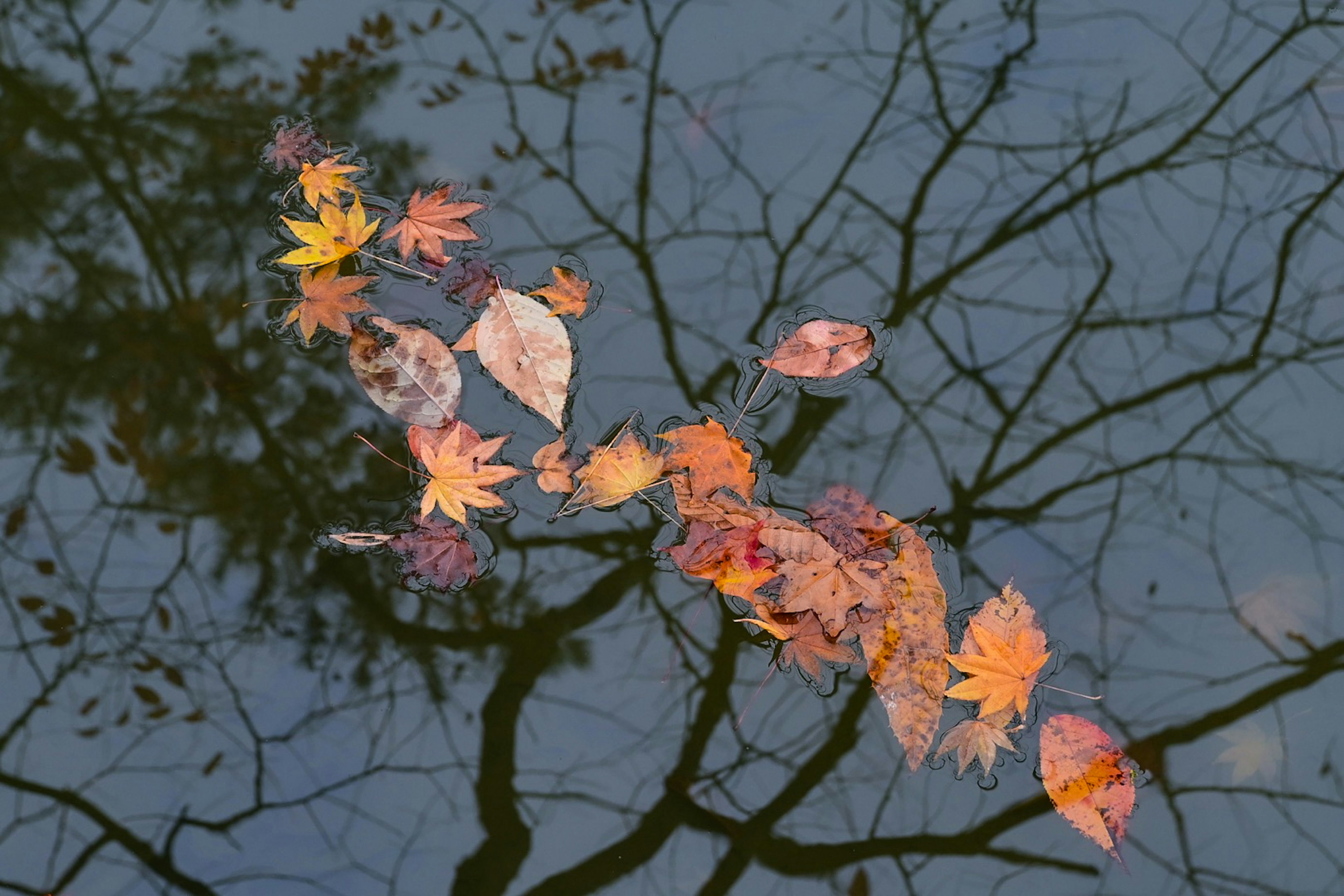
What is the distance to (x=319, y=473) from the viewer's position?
1.41 m

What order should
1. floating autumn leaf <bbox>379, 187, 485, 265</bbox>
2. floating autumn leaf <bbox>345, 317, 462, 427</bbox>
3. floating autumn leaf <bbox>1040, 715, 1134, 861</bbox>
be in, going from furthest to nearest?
1. floating autumn leaf <bbox>379, 187, 485, 265</bbox>
2. floating autumn leaf <bbox>345, 317, 462, 427</bbox>
3. floating autumn leaf <bbox>1040, 715, 1134, 861</bbox>

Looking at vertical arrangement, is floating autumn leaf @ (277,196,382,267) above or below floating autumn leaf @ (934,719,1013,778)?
above

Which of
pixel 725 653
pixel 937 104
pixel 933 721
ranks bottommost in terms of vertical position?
pixel 933 721

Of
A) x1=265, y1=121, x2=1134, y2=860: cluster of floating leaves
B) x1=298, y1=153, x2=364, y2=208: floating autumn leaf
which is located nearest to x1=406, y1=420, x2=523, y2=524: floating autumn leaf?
x1=265, y1=121, x2=1134, y2=860: cluster of floating leaves

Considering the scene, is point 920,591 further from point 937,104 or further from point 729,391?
point 937,104

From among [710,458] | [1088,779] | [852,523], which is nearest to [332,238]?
[710,458]

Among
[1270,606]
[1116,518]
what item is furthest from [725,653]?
[1270,606]

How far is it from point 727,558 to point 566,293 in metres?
0.53

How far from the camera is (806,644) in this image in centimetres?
131

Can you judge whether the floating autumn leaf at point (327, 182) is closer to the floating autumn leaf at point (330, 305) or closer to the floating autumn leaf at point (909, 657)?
the floating autumn leaf at point (330, 305)

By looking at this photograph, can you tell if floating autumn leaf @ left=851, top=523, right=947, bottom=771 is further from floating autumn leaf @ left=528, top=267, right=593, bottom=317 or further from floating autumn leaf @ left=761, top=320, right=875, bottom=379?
floating autumn leaf @ left=528, top=267, right=593, bottom=317

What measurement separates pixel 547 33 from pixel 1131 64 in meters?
1.13

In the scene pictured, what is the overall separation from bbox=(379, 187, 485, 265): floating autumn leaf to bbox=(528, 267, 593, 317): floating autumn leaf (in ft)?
0.54

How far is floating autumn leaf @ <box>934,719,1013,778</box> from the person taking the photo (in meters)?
1.29
